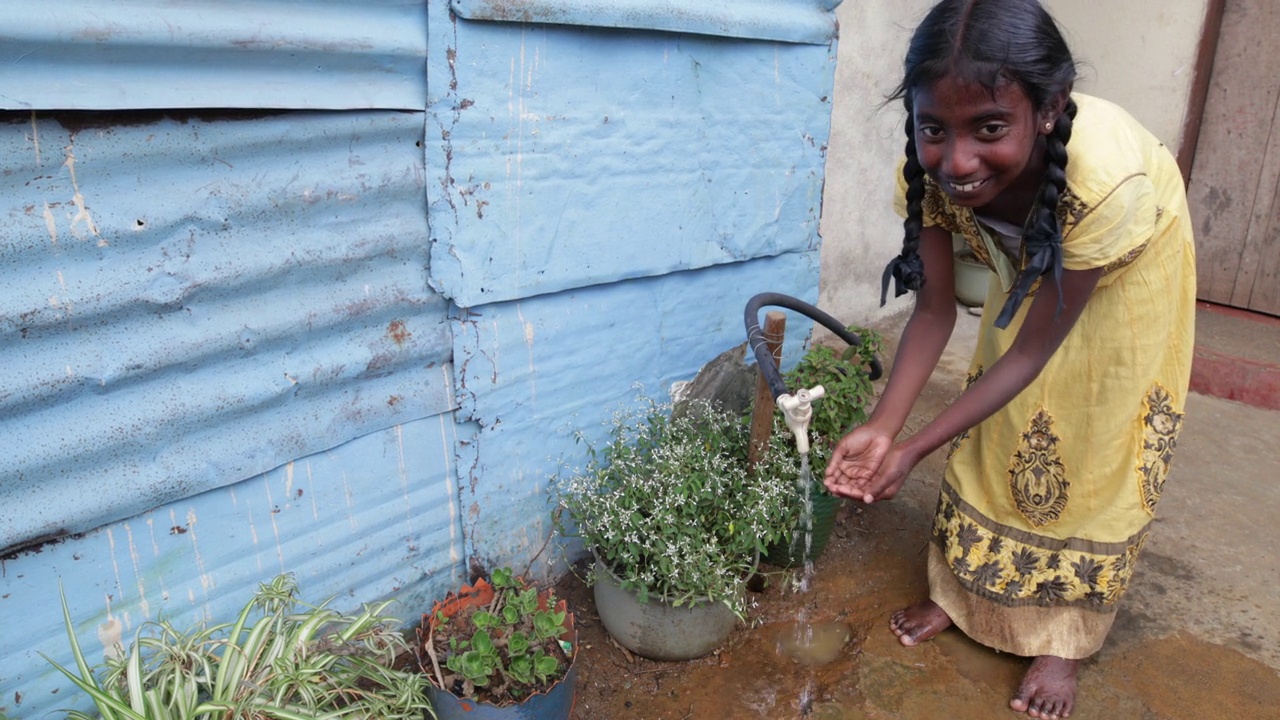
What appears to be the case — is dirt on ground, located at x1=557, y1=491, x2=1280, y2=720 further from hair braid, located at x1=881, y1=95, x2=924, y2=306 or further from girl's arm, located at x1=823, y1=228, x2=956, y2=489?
hair braid, located at x1=881, y1=95, x2=924, y2=306

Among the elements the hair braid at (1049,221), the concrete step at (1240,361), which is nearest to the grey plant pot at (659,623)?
the hair braid at (1049,221)

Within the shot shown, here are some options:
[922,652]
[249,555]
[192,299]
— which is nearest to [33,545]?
[249,555]

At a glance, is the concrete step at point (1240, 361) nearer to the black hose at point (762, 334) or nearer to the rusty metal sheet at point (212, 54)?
the black hose at point (762, 334)

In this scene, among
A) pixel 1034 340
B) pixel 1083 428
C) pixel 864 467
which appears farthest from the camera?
pixel 1083 428

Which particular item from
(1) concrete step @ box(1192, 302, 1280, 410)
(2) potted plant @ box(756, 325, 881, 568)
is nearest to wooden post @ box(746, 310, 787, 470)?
(2) potted plant @ box(756, 325, 881, 568)

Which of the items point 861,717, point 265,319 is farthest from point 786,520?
point 265,319

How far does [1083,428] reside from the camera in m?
2.39

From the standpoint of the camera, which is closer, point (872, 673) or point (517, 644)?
point (517, 644)

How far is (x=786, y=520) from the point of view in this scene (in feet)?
8.77

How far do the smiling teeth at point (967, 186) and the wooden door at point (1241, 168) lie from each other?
4.50 m

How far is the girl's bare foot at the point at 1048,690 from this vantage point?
2.46m

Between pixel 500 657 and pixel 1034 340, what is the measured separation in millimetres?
1560

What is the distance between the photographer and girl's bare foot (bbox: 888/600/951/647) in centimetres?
274

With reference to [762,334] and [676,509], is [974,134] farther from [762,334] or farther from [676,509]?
[676,509]
